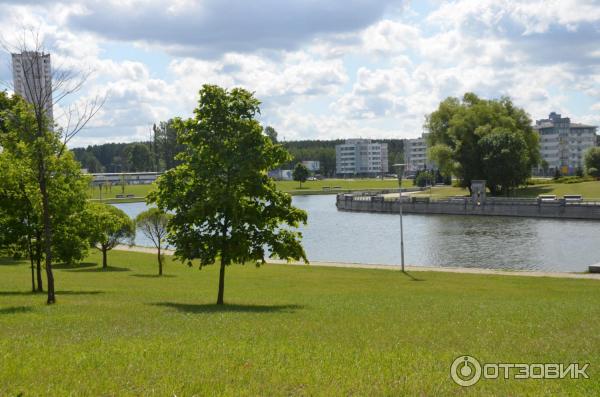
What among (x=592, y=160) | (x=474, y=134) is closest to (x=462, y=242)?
(x=474, y=134)

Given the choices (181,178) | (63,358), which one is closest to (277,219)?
(181,178)

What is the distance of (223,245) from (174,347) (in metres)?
11.6

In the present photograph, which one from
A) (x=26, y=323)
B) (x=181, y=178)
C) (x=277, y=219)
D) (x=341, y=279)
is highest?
(x=181, y=178)

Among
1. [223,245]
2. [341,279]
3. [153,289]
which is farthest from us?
[341,279]

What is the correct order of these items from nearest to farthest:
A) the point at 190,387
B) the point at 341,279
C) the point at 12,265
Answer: the point at 190,387 < the point at 341,279 < the point at 12,265

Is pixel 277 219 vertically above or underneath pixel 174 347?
above

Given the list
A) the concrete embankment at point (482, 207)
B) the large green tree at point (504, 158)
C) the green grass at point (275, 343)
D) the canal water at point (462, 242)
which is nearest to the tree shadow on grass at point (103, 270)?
the green grass at point (275, 343)

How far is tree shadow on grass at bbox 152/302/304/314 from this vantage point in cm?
2080

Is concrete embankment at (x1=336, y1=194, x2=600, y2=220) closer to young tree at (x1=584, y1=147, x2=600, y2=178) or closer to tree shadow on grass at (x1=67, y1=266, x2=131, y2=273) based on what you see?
young tree at (x1=584, y1=147, x2=600, y2=178)

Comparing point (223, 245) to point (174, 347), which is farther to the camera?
point (223, 245)

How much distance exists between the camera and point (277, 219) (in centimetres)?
2442

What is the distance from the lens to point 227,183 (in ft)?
77.5

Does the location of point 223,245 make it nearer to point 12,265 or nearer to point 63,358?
point 63,358

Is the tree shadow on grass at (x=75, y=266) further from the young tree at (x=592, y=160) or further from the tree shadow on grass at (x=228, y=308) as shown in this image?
the young tree at (x=592, y=160)
